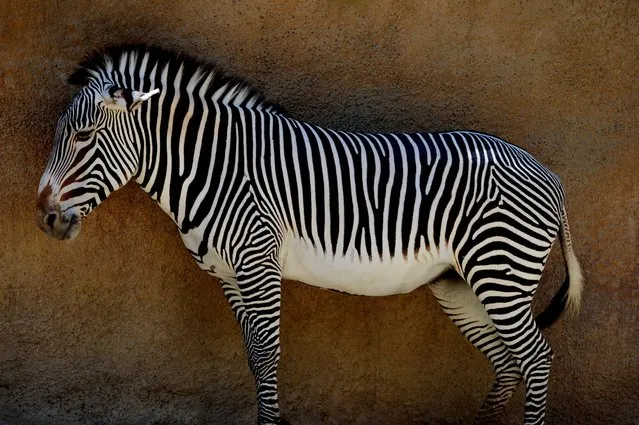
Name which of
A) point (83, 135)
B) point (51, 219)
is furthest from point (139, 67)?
point (51, 219)

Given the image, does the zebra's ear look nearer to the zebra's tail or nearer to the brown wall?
the brown wall

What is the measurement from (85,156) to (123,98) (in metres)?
0.38

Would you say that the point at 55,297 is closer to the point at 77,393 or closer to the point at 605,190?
the point at 77,393

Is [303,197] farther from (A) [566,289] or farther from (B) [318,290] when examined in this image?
(A) [566,289]

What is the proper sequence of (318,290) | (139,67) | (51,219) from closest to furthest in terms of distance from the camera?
(51,219) < (139,67) < (318,290)

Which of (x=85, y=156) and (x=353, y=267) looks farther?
(x=353, y=267)

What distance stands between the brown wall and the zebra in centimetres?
56

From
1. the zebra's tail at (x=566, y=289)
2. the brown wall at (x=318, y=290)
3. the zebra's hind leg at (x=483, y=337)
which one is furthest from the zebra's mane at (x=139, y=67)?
the zebra's tail at (x=566, y=289)

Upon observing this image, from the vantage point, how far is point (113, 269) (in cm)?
547

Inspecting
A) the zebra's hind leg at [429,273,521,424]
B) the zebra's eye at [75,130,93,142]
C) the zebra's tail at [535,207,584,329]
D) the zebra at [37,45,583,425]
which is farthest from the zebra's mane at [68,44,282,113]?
the zebra's tail at [535,207,584,329]

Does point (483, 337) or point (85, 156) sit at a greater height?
point (85, 156)

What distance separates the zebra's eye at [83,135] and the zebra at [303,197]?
0.13ft

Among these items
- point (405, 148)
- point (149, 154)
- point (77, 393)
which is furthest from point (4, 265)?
point (405, 148)

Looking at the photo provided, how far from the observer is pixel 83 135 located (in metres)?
4.67
